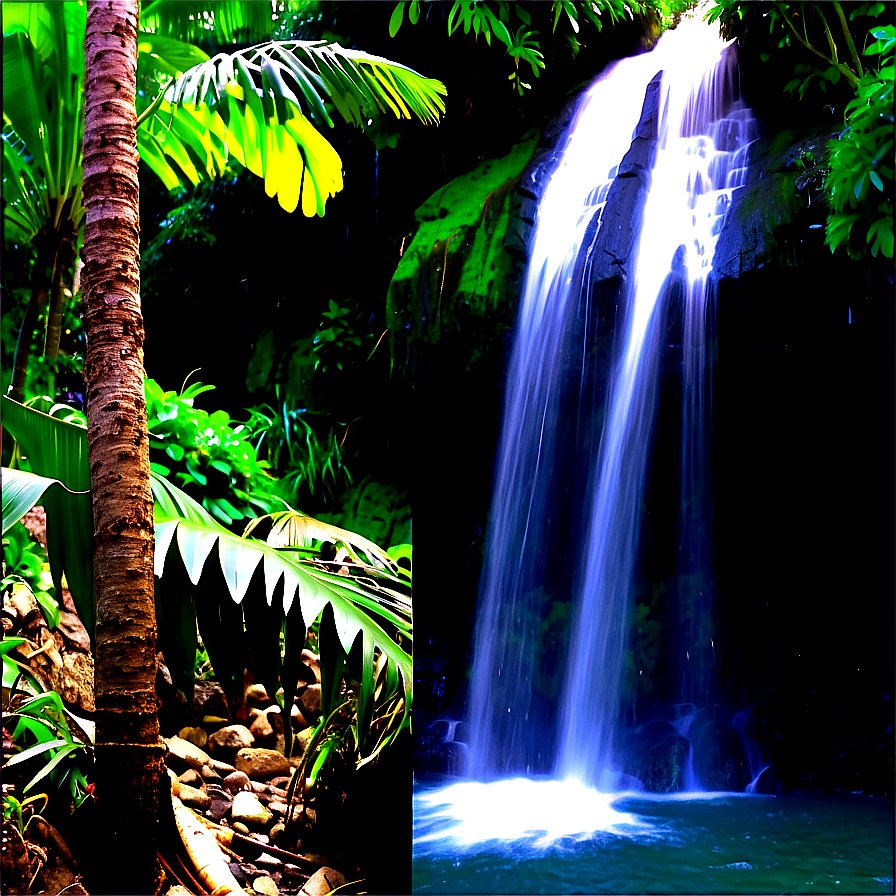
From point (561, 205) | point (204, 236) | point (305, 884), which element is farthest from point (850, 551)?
point (204, 236)

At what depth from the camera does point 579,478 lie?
1643 mm

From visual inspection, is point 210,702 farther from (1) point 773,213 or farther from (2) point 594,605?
(1) point 773,213

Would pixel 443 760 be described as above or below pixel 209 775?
above

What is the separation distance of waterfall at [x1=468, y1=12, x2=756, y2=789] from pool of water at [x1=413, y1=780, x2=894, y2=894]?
0.12 meters

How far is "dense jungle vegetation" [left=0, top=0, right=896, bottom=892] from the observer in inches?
53.7

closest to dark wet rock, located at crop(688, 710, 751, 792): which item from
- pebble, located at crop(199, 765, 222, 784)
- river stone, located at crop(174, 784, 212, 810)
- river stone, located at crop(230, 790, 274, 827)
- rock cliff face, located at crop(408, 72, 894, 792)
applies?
rock cliff face, located at crop(408, 72, 894, 792)

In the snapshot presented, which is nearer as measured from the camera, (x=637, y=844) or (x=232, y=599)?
(x=637, y=844)

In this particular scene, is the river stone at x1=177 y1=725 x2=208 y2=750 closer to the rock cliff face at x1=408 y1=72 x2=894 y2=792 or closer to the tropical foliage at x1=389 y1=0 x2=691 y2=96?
the rock cliff face at x1=408 y1=72 x2=894 y2=792

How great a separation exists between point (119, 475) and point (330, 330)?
76.8 inches

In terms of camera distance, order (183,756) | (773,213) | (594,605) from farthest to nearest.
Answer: (183,756), (773,213), (594,605)

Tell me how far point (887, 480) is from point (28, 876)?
1.61 m

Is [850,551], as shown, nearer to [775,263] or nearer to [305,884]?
[775,263]

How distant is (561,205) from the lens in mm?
→ 1921

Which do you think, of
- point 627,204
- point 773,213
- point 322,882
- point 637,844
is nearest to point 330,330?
point 627,204
